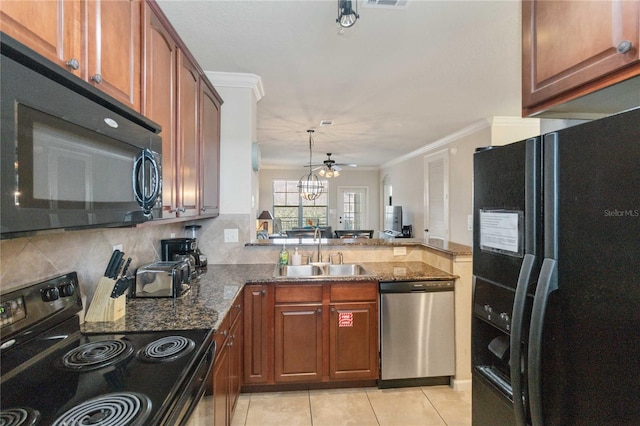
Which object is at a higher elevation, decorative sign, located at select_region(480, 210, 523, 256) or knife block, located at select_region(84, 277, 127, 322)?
decorative sign, located at select_region(480, 210, 523, 256)

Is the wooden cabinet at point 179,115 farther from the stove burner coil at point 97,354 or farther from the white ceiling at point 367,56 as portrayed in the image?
the stove burner coil at point 97,354

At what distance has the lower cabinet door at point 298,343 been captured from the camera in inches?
90.9

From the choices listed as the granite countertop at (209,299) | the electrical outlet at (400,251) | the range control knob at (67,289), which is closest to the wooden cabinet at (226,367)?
the granite countertop at (209,299)

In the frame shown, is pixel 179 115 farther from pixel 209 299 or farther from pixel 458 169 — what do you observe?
pixel 458 169

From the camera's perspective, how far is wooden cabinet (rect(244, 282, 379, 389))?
2295 mm

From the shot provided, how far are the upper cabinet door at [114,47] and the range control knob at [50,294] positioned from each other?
0.77m

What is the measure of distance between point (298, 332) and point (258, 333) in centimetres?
29

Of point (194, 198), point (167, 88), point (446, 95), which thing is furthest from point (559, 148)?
point (446, 95)

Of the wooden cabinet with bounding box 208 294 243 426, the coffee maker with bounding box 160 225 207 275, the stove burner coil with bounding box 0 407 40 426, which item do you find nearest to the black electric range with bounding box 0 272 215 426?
the stove burner coil with bounding box 0 407 40 426

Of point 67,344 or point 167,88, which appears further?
point 167,88

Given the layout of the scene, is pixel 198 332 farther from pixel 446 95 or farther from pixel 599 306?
pixel 446 95

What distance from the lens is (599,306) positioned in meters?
0.71

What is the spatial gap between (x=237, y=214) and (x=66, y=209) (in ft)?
6.69

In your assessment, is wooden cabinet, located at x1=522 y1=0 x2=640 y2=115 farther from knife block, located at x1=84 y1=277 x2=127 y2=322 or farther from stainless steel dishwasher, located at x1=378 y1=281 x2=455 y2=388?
knife block, located at x1=84 y1=277 x2=127 y2=322
